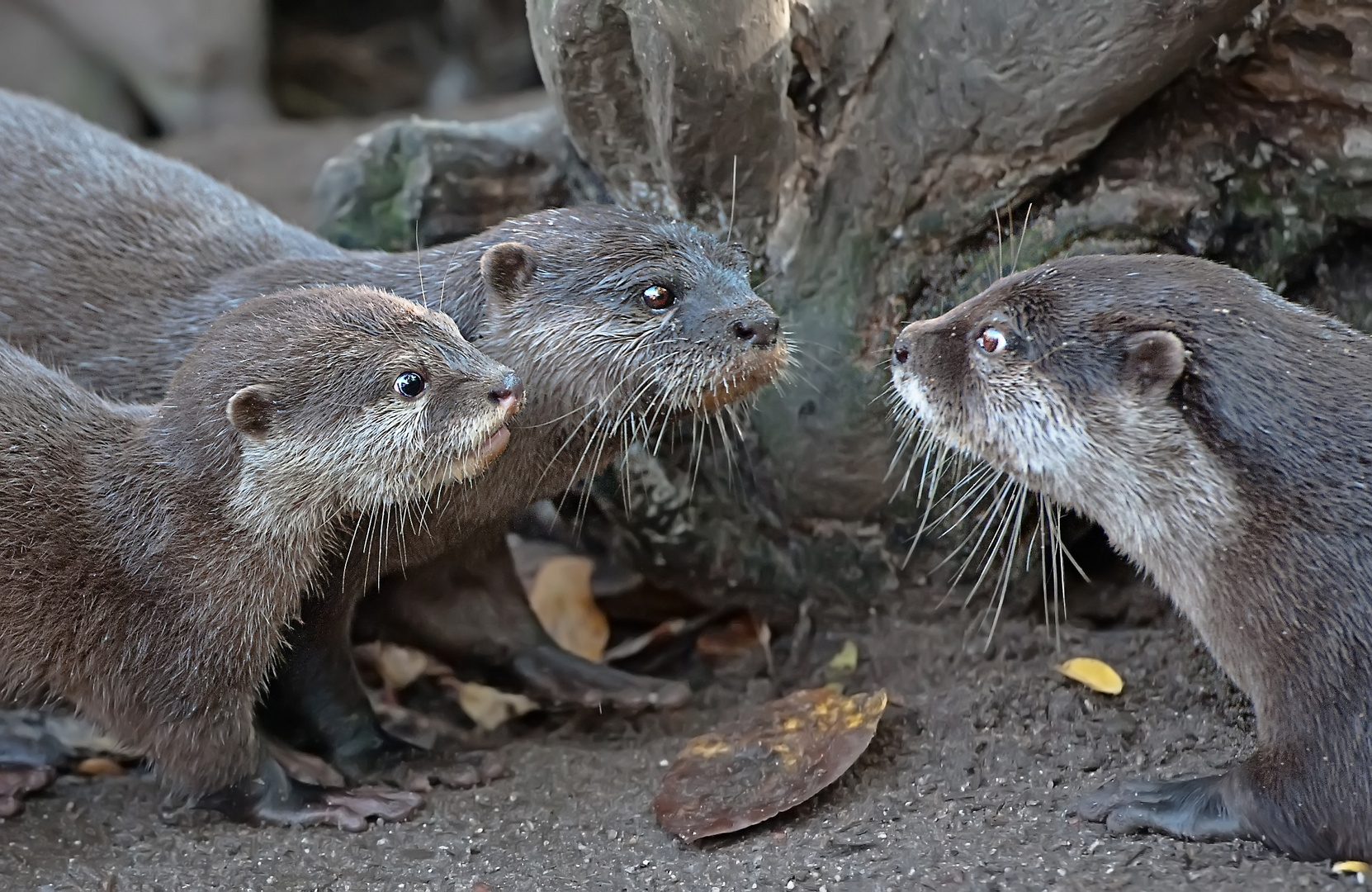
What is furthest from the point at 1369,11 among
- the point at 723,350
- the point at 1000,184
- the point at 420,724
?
the point at 420,724

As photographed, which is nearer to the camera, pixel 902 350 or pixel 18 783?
pixel 902 350

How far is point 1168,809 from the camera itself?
7.72 ft

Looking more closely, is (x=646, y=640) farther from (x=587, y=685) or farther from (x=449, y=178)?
(x=449, y=178)

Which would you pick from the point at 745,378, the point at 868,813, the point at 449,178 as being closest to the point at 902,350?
the point at 745,378

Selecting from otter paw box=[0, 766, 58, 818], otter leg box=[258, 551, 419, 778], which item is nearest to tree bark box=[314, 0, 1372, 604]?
otter leg box=[258, 551, 419, 778]

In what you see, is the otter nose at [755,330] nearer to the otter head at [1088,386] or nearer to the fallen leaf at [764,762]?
the otter head at [1088,386]

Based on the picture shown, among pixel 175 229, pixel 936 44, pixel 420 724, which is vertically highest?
pixel 936 44

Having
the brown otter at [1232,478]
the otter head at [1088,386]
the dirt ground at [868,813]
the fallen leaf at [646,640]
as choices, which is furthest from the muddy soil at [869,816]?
the otter head at [1088,386]

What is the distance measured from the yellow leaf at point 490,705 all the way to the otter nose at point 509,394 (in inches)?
39.6

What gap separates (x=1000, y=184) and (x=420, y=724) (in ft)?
5.87

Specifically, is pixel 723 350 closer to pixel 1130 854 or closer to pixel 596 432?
pixel 596 432

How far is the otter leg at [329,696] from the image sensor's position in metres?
2.88

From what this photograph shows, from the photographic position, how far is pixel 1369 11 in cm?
270

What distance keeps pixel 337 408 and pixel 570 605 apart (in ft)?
4.32
